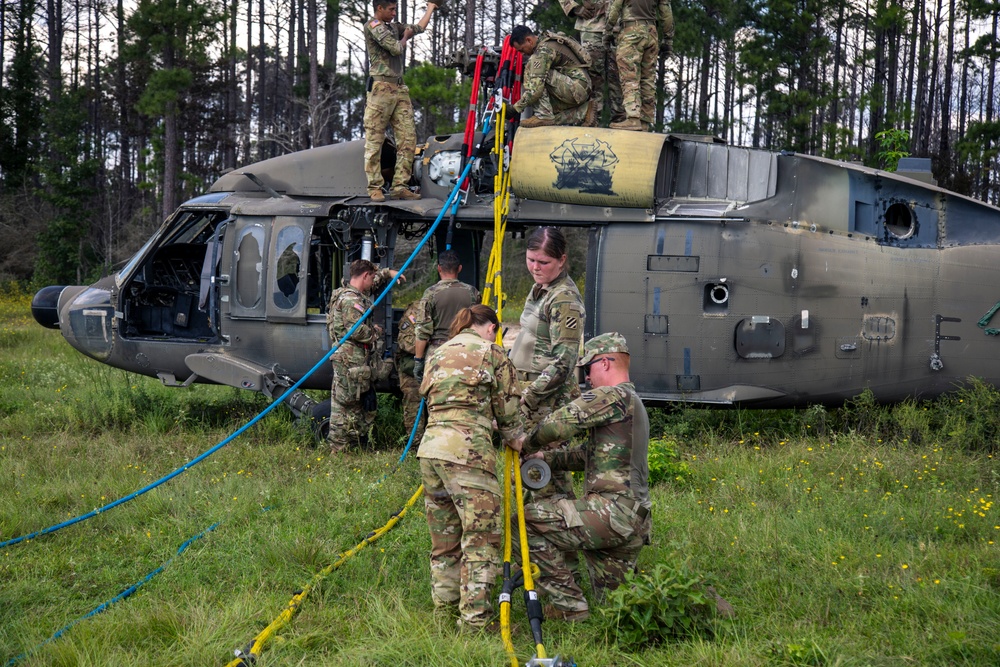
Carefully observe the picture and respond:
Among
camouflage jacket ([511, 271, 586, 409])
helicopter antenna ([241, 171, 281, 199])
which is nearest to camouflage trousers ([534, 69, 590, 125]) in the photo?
helicopter antenna ([241, 171, 281, 199])

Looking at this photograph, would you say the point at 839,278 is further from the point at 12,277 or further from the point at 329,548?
the point at 12,277

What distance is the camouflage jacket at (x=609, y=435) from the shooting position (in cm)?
450

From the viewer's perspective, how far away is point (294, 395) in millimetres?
8602

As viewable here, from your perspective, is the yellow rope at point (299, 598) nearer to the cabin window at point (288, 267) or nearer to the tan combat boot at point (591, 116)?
the cabin window at point (288, 267)

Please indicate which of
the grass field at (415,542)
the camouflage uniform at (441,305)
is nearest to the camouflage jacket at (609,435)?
the grass field at (415,542)

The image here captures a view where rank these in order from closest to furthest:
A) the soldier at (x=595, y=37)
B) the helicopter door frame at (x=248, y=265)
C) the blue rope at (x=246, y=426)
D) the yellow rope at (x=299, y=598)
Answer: the yellow rope at (x=299, y=598), the blue rope at (x=246, y=426), the helicopter door frame at (x=248, y=265), the soldier at (x=595, y=37)

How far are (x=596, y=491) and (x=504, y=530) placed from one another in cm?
63

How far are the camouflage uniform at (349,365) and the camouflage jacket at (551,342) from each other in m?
2.47

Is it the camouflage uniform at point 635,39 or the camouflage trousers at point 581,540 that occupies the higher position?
the camouflage uniform at point 635,39

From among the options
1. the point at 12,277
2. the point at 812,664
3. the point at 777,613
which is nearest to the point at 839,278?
the point at 777,613

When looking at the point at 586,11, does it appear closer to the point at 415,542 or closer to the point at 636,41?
the point at 636,41

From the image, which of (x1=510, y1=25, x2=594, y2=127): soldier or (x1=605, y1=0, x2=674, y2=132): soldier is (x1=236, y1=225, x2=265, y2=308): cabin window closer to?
(x1=510, y1=25, x2=594, y2=127): soldier

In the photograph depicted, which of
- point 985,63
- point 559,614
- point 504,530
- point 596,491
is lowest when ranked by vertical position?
point 559,614

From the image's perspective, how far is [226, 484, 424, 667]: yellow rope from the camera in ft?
13.8
